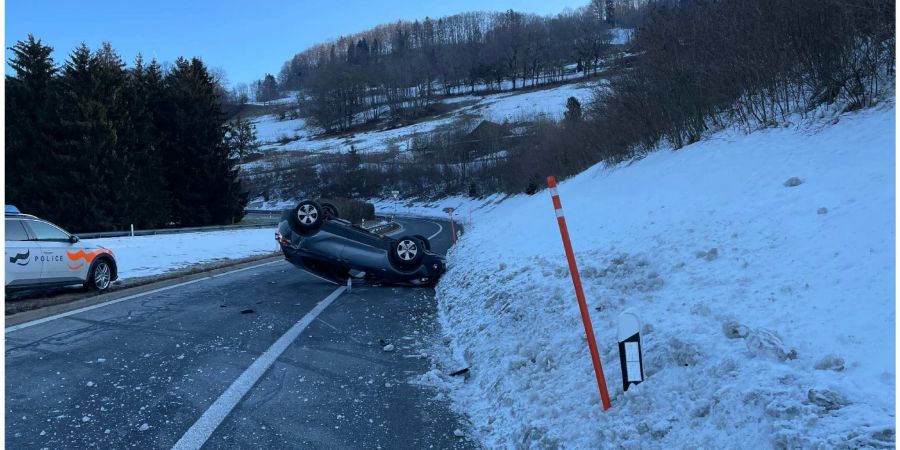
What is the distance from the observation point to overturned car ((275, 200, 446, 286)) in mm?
10773

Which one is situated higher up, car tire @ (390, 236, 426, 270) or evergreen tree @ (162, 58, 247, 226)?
evergreen tree @ (162, 58, 247, 226)

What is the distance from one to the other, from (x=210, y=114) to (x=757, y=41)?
36.6m

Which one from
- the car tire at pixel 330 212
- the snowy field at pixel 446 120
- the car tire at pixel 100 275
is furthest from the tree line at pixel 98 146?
the snowy field at pixel 446 120

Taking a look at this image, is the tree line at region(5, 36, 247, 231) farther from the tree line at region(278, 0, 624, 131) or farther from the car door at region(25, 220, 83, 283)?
the tree line at region(278, 0, 624, 131)

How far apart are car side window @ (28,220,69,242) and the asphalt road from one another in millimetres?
2020

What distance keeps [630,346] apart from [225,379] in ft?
12.7

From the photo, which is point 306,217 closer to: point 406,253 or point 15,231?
point 406,253

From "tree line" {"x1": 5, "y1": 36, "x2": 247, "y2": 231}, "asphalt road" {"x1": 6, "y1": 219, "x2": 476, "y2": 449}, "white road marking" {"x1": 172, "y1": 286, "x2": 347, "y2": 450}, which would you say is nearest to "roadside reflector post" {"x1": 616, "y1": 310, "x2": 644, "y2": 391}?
"asphalt road" {"x1": 6, "y1": 219, "x2": 476, "y2": 449}

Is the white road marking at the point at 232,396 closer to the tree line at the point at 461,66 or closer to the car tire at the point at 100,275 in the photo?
the car tire at the point at 100,275

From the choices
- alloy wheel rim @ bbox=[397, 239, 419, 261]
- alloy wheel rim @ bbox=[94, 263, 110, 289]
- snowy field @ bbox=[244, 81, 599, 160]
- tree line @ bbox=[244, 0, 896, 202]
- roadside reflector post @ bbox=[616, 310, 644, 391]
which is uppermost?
snowy field @ bbox=[244, 81, 599, 160]

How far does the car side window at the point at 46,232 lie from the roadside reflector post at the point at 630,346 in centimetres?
1000

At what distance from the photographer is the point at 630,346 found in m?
3.62

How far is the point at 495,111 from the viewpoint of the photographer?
105 m

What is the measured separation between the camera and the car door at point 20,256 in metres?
8.68
